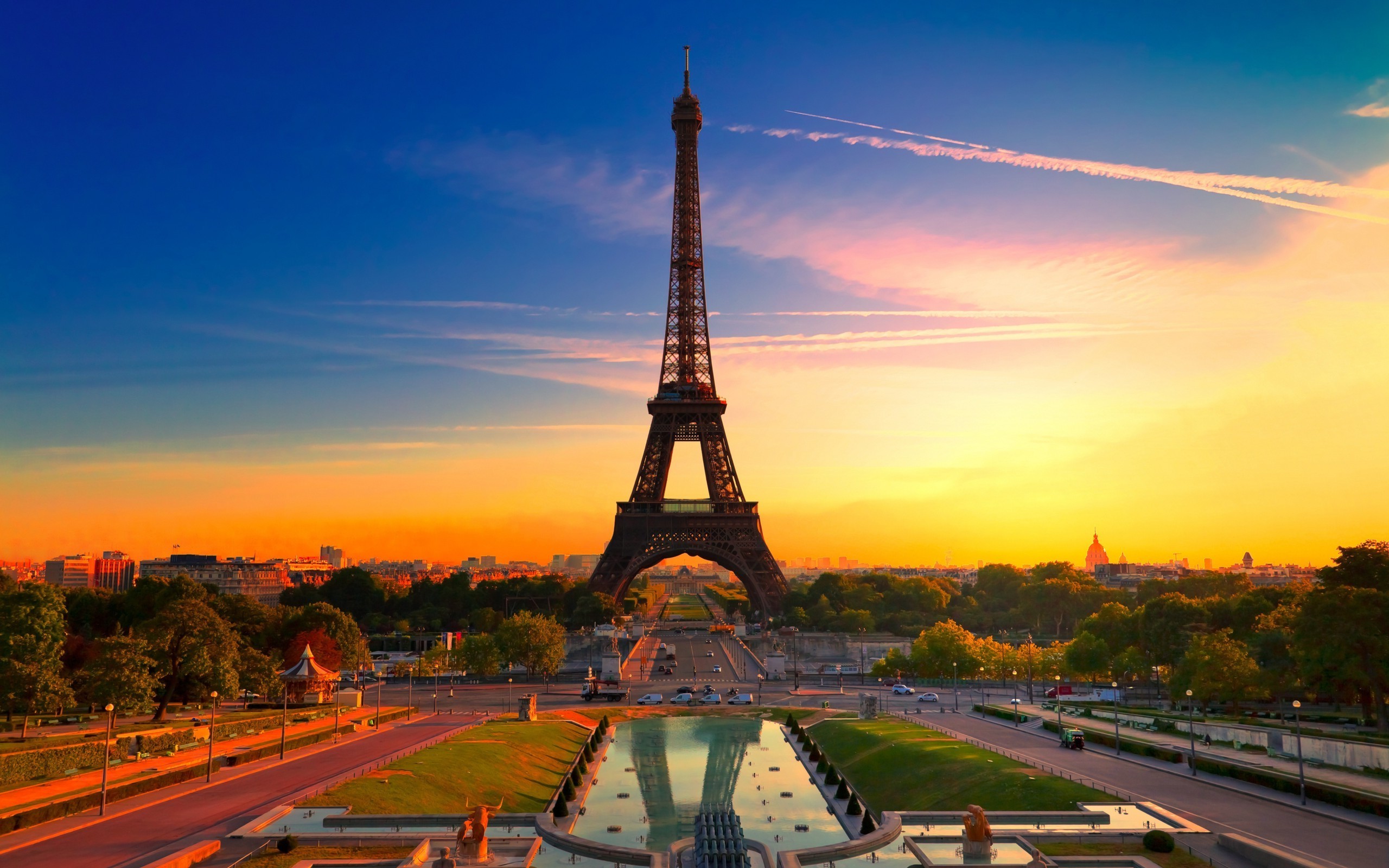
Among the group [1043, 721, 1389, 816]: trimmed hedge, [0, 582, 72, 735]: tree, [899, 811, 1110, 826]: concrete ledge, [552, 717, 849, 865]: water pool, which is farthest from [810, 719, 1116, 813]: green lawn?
[0, 582, 72, 735]: tree

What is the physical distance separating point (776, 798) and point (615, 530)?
66.1m

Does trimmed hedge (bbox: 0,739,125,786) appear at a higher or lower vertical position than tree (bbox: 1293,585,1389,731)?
lower

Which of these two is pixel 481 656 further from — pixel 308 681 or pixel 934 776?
pixel 934 776

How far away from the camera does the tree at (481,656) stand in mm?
84062

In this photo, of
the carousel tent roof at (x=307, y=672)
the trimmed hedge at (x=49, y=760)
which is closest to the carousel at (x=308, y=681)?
the carousel tent roof at (x=307, y=672)

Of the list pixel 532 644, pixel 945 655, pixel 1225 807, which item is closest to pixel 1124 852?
pixel 1225 807

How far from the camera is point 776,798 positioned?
4162cm

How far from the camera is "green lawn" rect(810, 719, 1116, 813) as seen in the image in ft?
121

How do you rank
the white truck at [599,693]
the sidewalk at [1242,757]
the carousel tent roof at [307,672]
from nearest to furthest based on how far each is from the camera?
the sidewalk at [1242,757]
the carousel tent roof at [307,672]
the white truck at [599,693]

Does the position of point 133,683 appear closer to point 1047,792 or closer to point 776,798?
point 776,798

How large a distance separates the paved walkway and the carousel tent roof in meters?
43.2

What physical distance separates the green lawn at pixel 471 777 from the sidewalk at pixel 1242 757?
3109cm

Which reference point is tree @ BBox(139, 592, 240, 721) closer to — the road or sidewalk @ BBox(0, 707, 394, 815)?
sidewalk @ BBox(0, 707, 394, 815)

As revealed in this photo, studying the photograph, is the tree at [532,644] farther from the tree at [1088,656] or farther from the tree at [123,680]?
the tree at [1088,656]
